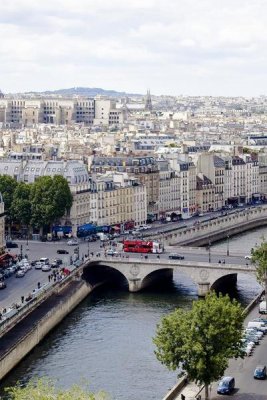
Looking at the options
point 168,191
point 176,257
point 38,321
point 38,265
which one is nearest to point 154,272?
point 176,257

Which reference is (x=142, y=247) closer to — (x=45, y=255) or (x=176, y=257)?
(x=176, y=257)

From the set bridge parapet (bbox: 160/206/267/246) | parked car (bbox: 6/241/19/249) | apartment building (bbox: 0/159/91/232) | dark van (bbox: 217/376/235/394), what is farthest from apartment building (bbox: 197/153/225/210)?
dark van (bbox: 217/376/235/394)

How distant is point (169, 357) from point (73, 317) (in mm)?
21852

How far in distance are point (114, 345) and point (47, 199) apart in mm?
34770

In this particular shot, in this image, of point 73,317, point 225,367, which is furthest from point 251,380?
point 73,317

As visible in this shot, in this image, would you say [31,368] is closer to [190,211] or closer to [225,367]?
[225,367]

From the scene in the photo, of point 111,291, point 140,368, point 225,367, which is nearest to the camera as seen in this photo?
point 225,367

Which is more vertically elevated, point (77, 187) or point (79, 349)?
point (77, 187)

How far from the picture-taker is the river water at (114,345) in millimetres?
55906

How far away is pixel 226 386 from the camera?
5016 centimetres

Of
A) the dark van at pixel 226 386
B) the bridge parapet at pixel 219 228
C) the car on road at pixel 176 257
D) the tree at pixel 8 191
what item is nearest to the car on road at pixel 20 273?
the car on road at pixel 176 257

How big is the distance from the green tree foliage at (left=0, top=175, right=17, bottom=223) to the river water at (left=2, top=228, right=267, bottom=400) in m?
19.8

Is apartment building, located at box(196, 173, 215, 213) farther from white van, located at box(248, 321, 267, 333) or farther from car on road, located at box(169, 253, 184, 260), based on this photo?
white van, located at box(248, 321, 267, 333)

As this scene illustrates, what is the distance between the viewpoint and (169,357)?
49656 millimetres
